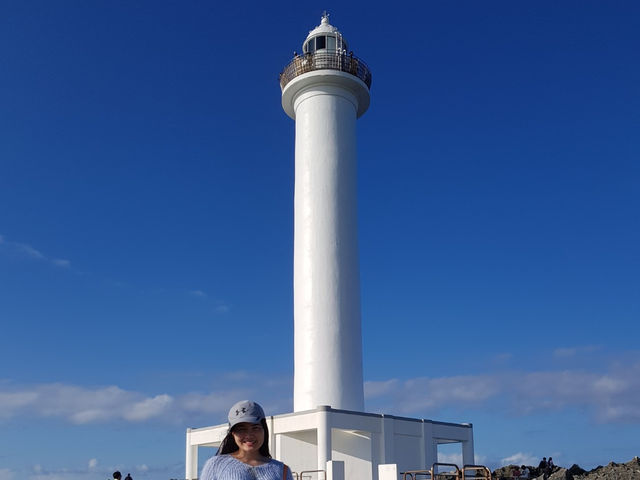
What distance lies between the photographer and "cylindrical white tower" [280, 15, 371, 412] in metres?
28.6

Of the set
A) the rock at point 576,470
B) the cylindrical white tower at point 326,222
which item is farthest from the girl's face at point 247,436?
the rock at point 576,470

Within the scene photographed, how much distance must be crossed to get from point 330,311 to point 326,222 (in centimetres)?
354

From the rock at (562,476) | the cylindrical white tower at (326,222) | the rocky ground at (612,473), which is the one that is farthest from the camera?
the cylindrical white tower at (326,222)

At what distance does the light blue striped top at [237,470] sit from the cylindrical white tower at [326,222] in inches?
984

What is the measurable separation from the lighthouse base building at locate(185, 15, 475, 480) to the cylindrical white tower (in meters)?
0.04

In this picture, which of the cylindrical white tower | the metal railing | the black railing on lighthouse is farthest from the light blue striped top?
the black railing on lighthouse

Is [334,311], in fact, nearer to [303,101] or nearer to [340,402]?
[340,402]

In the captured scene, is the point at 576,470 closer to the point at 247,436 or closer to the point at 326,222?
the point at 326,222

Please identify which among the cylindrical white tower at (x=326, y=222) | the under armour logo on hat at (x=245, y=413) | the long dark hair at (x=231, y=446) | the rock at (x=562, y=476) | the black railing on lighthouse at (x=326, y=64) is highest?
the black railing on lighthouse at (x=326, y=64)

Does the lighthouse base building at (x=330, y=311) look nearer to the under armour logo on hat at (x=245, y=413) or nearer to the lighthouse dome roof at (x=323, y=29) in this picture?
the lighthouse dome roof at (x=323, y=29)

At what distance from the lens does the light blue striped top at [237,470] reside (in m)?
3.48

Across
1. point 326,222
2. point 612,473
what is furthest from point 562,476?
point 326,222

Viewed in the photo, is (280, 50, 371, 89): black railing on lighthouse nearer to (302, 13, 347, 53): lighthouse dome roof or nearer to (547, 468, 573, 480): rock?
(302, 13, 347, 53): lighthouse dome roof

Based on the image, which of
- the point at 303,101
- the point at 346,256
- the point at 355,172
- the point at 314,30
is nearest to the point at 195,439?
the point at 346,256
